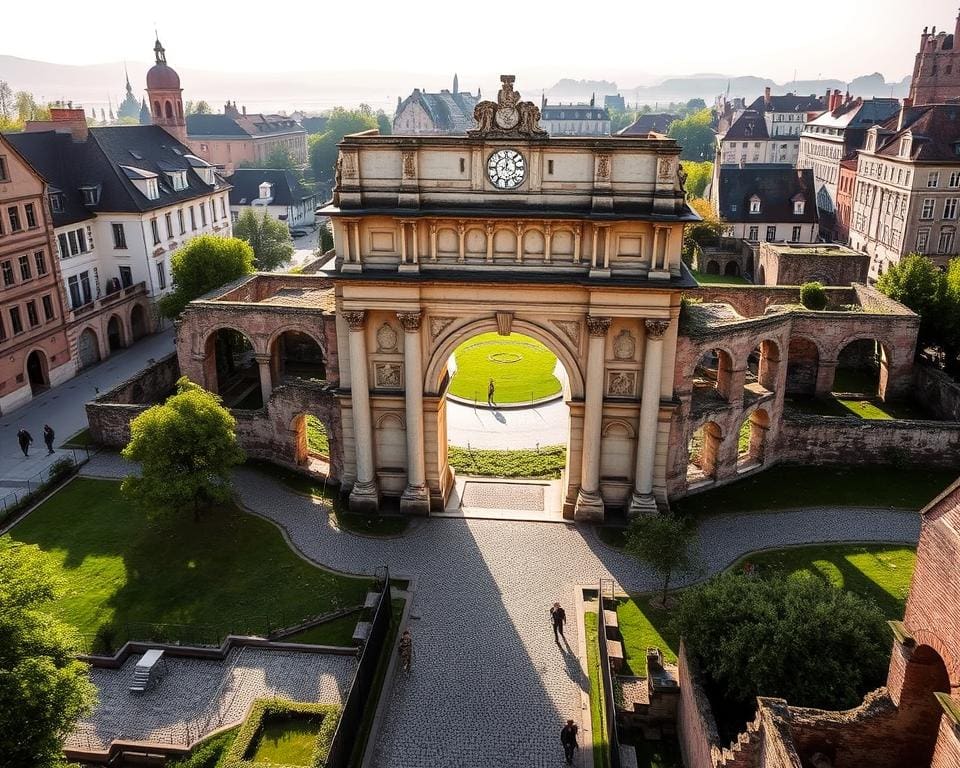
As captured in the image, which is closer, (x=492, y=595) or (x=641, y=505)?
(x=492, y=595)

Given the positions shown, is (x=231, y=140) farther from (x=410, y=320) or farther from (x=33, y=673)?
(x=33, y=673)

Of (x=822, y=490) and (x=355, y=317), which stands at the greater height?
(x=355, y=317)

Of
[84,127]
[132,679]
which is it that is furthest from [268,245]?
[132,679]

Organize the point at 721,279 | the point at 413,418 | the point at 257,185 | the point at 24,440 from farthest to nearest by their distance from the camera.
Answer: the point at 257,185 → the point at 721,279 → the point at 24,440 → the point at 413,418

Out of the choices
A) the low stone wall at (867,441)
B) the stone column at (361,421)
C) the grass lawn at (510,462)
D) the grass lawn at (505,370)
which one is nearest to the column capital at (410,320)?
the stone column at (361,421)

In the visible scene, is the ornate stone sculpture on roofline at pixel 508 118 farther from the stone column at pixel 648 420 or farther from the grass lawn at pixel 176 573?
the grass lawn at pixel 176 573

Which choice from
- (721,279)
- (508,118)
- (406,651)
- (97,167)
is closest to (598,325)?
(508,118)

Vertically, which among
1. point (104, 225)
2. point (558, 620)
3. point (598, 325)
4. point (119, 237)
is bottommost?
point (558, 620)

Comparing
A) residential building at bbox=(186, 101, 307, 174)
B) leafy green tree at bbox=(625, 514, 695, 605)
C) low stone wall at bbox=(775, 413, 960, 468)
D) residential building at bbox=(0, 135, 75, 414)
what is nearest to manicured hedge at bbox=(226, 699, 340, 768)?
leafy green tree at bbox=(625, 514, 695, 605)
